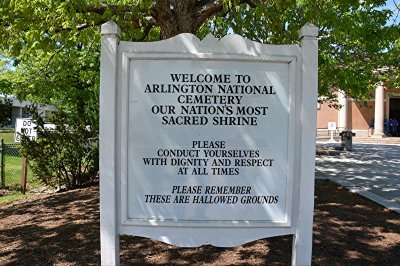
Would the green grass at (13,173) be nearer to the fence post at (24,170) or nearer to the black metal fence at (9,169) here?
the black metal fence at (9,169)

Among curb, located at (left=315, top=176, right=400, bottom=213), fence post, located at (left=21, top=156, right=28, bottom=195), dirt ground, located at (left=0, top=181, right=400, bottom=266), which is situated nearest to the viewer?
dirt ground, located at (left=0, top=181, right=400, bottom=266)

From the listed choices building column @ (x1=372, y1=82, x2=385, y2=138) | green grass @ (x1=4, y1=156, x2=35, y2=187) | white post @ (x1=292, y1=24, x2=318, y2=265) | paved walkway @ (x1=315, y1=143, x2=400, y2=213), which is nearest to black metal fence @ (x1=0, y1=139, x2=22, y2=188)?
green grass @ (x1=4, y1=156, x2=35, y2=187)

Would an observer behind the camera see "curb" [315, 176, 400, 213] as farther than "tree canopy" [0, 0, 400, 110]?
Yes

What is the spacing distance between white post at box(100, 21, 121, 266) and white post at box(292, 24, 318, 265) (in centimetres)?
146

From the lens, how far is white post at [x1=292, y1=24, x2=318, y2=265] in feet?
10.0

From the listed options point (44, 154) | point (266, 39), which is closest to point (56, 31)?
point (44, 154)

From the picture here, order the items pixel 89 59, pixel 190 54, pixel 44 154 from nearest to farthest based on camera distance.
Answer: pixel 190 54, pixel 44 154, pixel 89 59

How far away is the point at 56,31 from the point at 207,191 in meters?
4.33

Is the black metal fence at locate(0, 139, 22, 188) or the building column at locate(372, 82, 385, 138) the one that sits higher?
the building column at locate(372, 82, 385, 138)

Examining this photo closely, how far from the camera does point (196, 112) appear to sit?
307cm

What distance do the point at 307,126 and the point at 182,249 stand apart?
7.65 ft

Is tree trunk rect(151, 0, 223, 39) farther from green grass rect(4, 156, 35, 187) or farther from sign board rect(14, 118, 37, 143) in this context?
green grass rect(4, 156, 35, 187)

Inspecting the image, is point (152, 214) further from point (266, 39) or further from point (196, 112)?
point (266, 39)

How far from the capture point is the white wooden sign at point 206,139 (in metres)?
3.05
